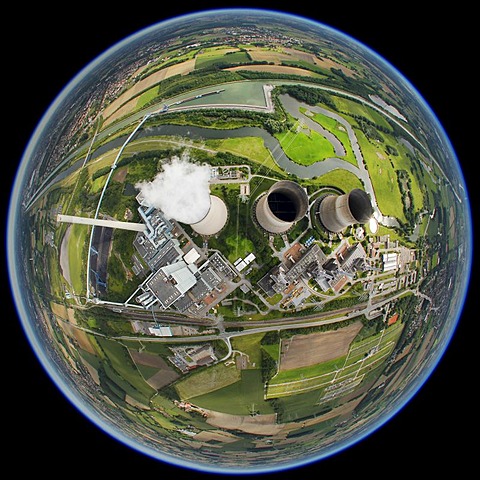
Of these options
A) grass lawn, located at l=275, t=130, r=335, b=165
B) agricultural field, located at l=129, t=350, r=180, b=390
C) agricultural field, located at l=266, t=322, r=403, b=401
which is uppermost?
grass lawn, located at l=275, t=130, r=335, b=165

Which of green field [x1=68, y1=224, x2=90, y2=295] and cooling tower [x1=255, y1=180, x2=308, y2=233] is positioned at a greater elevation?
green field [x1=68, y1=224, x2=90, y2=295]

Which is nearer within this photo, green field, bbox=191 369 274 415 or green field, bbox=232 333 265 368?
green field, bbox=232 333 265 368

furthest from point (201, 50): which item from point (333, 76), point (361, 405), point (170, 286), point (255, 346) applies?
point (361, 405)

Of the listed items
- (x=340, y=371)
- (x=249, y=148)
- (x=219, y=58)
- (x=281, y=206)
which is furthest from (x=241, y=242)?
(x=219, y=58)

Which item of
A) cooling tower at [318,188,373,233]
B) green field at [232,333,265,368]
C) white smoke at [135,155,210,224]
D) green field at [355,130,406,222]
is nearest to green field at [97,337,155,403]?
green field at [232,333,265,368]

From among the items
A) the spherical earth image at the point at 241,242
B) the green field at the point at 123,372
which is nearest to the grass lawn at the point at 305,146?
the spherical earth image at the point at 241,242

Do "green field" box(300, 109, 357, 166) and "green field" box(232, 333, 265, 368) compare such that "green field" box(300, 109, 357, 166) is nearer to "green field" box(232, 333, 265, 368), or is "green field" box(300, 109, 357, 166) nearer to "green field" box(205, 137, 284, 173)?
"green field" box(205, 137, 284, 173)
